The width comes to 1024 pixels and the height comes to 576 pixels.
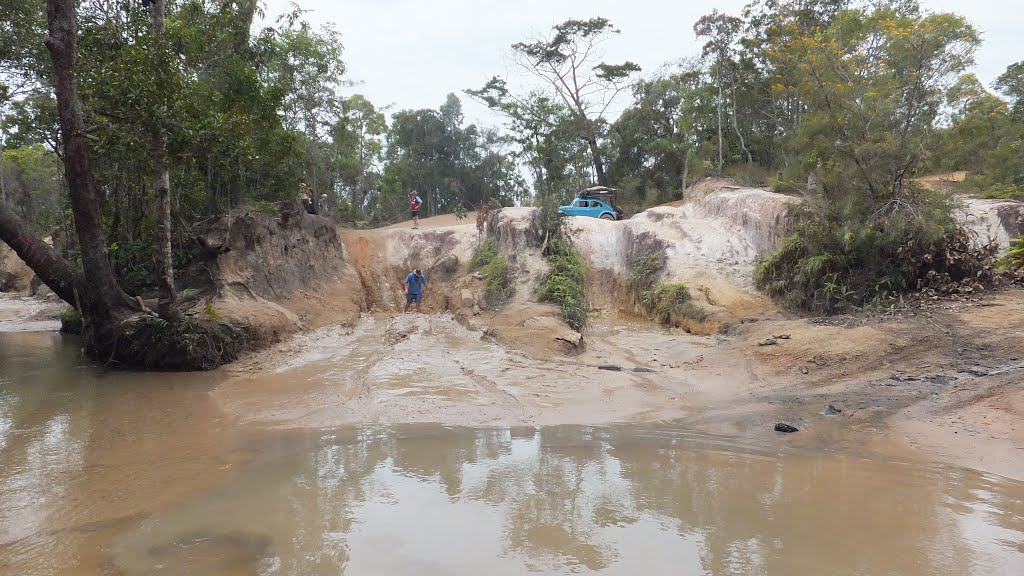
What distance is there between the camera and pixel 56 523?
4301 mm

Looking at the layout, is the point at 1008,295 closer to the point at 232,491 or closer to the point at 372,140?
the point at 232,491

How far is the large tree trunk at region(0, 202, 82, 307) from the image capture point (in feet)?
35.2

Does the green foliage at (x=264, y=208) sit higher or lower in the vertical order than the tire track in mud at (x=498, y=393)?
higher

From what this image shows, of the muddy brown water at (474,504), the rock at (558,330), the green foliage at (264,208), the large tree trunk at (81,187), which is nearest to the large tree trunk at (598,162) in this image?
the green foliage at (264,208)

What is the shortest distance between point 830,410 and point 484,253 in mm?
11297

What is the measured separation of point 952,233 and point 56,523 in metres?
14.1

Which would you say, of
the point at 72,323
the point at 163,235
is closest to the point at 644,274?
the point at 163,235

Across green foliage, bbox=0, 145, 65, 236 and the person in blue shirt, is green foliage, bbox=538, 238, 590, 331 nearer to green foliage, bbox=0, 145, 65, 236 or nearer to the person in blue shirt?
the person in blue shirt

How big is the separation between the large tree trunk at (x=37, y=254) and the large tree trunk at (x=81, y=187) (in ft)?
1.59

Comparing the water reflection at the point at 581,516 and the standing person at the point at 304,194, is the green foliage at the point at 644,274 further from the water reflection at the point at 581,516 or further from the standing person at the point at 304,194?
the water reflection at the point at 581,516

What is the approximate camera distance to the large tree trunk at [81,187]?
925 cm

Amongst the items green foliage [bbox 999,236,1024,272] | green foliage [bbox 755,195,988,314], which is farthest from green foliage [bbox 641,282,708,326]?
green foliage [bbox 999,236,1024,272]

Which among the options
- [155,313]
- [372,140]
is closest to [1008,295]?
[155,313]

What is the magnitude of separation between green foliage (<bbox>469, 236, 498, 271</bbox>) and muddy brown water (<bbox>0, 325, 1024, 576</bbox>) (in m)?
10.3
